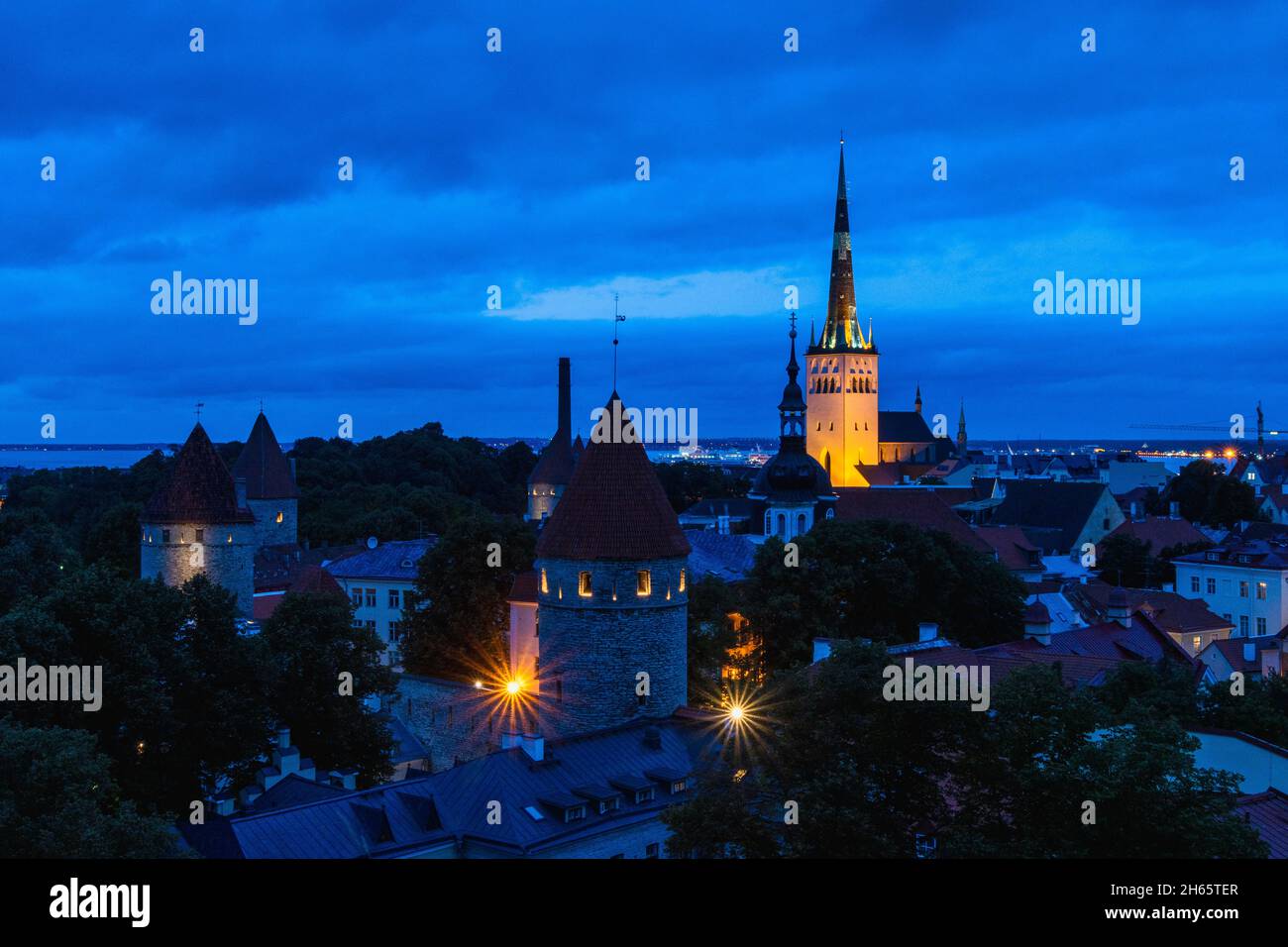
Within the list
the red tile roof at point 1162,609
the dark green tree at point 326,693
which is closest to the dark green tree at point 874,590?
the red tile roof at point 1162,609

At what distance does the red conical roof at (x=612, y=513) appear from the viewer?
32.0m

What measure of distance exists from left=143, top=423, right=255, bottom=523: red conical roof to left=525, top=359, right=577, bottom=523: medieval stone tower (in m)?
27.6

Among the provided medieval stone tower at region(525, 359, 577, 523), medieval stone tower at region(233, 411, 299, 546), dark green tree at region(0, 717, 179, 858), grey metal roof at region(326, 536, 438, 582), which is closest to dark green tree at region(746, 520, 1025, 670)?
grey metal roof at region(326, 536, 438, 582)

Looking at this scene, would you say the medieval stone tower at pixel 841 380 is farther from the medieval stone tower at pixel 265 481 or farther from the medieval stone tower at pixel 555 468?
the medieval stone tower at pixel 265 481

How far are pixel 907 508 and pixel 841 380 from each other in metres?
46.6

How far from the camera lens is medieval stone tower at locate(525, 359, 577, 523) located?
77000 millimetres

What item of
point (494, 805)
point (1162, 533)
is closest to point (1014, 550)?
point (1162, 533)

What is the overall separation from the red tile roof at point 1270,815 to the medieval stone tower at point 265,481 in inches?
2020

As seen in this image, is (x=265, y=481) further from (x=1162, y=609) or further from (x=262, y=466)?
(x=1162, y=609)

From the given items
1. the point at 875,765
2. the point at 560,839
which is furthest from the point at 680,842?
the point at 560,839

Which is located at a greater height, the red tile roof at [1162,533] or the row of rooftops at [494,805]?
the red tile roof at [1162,533]

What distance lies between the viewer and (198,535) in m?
49.2

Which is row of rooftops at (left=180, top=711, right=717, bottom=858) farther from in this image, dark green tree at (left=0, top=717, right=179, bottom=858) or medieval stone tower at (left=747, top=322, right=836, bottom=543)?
medieval stone tower at (left=747, top=322, right=836, bottom=543)
